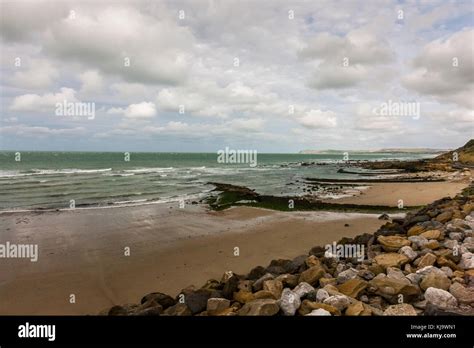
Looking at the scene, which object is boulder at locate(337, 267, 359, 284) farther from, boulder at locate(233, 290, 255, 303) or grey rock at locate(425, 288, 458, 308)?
boulder at locate(233, 290, 255, 303)

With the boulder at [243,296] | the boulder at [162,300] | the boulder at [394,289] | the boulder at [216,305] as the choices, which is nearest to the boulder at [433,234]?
the boulder at [394,289]

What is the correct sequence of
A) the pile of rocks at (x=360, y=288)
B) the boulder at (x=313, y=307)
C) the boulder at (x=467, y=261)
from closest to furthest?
the boulder at (x=313, y=307) → the pile of rocks at (x=360, y=288) → the boulder at (x=467, y=261)

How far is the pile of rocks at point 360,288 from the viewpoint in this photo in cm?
523

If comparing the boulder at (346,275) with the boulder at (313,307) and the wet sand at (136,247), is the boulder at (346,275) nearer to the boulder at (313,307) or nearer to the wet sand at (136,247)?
the boulder at (313,307)

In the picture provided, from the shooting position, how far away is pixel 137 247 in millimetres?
12461

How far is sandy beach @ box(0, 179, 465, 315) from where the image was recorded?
27.6 feet

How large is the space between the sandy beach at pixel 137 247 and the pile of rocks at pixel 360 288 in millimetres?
2177

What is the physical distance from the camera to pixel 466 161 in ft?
201

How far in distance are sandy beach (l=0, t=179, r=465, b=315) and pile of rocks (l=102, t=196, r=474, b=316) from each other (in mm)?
2177

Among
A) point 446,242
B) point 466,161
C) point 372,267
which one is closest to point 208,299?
point 372,267

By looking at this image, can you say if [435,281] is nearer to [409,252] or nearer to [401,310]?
[401,310]
